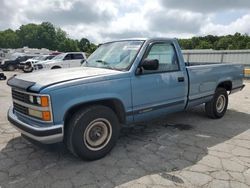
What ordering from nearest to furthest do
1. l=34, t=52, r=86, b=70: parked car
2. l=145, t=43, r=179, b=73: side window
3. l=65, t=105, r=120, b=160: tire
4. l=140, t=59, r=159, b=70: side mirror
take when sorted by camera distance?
l=65, t=105, r=120, b=160: tire < l=140, t=59, r=159, b=70: side mirror < l=145, t=43, r=179, b=73: side window < l=34, t=52, r=86, b=70: parked car

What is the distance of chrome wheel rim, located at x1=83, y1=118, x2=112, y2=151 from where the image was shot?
3770mm

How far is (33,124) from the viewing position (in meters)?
3.51

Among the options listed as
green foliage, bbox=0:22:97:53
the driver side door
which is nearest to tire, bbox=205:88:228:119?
the driver side door

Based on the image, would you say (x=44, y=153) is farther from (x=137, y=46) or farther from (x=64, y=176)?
(x=137, y=46)

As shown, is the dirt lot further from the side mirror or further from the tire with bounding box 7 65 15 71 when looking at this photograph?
the tire with bounding box 7 65 15 71

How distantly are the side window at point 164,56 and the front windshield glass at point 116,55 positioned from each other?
31cm

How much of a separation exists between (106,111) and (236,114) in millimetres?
4408

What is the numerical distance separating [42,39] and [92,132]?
10560 centimetres

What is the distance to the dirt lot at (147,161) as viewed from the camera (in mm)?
3305

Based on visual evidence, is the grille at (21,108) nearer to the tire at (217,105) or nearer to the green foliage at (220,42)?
the tire at (217,105)

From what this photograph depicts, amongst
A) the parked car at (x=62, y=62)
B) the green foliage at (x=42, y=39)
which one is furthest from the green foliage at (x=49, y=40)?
the parked car at (x=62, y=62)

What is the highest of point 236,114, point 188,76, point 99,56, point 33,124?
point 99,56

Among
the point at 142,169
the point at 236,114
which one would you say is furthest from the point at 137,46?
the point at 236,114

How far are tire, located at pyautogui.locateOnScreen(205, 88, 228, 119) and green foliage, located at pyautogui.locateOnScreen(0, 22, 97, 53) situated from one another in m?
93.3
